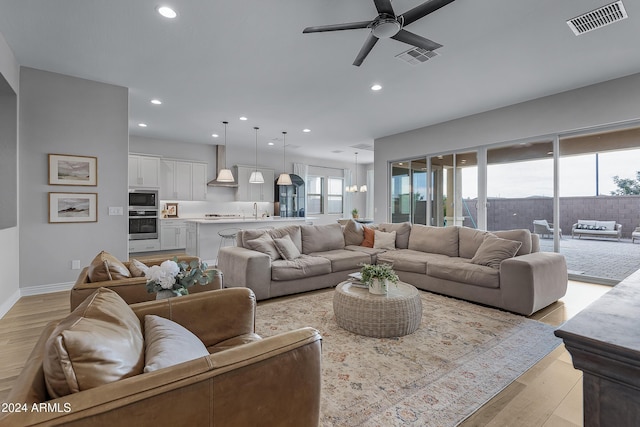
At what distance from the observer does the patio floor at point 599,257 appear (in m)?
4.48

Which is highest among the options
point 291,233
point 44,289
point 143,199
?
point 143,199

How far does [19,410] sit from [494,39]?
417 centimetres

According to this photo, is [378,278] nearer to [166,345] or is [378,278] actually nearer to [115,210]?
[166,345]

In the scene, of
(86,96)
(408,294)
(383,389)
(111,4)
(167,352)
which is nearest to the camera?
(167,352)

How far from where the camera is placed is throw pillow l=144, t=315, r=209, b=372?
100cm

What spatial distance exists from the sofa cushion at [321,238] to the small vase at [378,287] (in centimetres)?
193

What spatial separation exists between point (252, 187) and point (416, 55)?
20.6ft

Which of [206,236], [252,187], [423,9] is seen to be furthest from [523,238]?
[252,187]

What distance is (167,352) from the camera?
106cm

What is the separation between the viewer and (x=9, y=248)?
344cm

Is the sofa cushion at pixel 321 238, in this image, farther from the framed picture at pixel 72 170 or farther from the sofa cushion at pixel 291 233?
the framed picture at pixel 72 170

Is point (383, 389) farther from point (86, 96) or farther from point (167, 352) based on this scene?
point (86, 96)

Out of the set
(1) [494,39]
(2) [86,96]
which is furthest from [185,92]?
(1) [494,39]

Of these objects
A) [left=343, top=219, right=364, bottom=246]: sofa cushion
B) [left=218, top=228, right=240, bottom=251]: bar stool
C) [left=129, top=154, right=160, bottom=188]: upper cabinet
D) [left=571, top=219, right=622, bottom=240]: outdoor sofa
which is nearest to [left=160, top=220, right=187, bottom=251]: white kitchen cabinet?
[left=129, top=154, right=160, bottom=188]: upper cabinet
